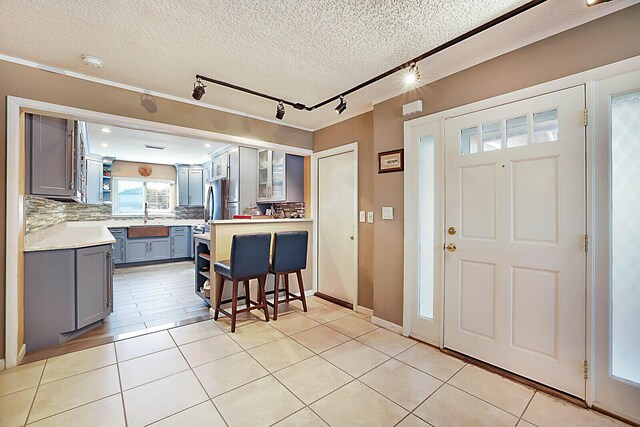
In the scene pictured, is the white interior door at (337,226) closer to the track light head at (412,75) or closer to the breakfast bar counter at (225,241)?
the breakfast bar counter at (225,241)

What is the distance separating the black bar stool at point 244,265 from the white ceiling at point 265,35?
5.12 ft

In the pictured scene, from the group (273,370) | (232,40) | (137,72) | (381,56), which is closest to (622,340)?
(273,370)

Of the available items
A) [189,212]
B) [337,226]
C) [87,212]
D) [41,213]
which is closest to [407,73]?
[337,226]

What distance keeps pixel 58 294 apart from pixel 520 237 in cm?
395

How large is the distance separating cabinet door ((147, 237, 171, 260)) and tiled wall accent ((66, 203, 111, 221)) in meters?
1.19

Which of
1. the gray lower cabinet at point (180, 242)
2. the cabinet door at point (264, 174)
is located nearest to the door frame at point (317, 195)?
the cabinet door at point (264, 174)

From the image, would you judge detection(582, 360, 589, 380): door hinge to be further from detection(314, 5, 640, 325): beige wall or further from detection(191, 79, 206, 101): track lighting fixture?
detection(191, 79, 206, 101): track lighting fixture

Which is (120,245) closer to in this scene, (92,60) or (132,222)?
(132,222)

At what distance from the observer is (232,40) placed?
6.68ft

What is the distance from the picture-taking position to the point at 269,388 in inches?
A: 77.2

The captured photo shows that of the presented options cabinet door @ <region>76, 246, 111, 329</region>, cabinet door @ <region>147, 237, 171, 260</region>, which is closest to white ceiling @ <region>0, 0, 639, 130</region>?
cabinet door @ <region>76, 246, 111, 329</region>

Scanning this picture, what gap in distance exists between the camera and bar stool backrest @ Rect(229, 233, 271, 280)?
2.87 meters

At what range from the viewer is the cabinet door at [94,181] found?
5.75 meters

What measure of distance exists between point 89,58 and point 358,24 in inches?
82.6
